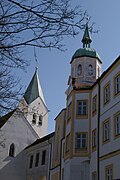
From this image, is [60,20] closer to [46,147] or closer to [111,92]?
[111,92]

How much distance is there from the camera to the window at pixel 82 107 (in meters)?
27.1

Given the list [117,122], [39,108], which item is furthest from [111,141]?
[39,108]

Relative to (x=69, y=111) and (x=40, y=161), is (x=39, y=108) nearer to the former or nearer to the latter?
(x=40, y=161)

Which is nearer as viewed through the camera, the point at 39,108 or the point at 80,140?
the point at 80,140

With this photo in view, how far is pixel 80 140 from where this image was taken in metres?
26.2

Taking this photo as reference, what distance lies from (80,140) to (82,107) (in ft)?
9.14

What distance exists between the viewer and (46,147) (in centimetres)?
3809

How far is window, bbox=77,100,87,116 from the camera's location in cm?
2714

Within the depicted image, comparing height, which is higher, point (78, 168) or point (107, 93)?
point (107, 93)

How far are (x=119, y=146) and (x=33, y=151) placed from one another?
23390 mm

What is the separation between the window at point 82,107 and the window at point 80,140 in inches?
66.5

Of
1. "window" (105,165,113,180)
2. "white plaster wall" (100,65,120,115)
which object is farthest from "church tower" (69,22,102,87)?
"window" (105,165,113,180)

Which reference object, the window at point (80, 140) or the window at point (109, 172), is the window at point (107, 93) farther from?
the window at point (109, 172)

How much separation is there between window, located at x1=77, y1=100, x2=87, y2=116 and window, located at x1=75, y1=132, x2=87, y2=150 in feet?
5.54
